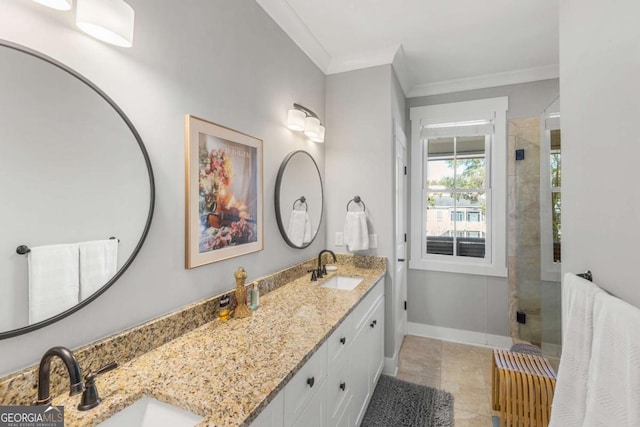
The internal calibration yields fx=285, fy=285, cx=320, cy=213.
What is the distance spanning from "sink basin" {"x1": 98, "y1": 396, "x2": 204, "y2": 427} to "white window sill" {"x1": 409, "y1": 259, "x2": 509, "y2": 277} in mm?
2841

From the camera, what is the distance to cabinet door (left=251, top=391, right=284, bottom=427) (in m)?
0.83

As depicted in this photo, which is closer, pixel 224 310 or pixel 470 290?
pixel 224 310

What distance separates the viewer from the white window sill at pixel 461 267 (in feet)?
9.69

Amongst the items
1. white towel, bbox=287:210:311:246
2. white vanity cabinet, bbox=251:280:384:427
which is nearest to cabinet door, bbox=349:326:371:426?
white vanity cabinet, bbox=251:280:384:427

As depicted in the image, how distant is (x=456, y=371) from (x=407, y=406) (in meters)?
0.75

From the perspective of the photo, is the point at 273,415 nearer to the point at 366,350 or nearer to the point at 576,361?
the point at 576,361

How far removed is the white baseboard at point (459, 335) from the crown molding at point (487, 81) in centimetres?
260

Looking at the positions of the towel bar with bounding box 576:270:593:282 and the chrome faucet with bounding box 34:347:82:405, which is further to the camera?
the towel bar with bounding box 576:270:593:282

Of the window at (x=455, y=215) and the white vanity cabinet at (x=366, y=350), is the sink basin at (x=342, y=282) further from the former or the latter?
the window at (x=455, y=215)

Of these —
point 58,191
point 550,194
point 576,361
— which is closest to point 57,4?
point 58,191

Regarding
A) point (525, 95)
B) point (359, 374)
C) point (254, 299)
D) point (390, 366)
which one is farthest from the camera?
point (525, 95)

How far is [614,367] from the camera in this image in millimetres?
685

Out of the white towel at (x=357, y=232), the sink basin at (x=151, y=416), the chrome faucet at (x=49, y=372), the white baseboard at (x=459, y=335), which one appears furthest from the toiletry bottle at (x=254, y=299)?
the white baseboard at (x=459, y=335)

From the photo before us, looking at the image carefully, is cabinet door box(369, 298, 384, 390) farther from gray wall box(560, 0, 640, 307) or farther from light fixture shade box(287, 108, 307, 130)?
light fixture shade box(287, 108, 307, 130)
